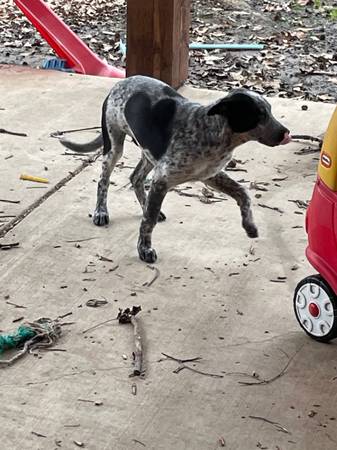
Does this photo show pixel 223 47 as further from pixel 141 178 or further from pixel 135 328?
pixel 135 328

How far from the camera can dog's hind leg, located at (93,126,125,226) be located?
4.25 meters

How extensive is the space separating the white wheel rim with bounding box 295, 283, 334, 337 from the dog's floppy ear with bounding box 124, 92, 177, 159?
89 cm

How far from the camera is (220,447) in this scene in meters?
2.85

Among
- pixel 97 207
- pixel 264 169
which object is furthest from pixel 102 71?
pixel 97 207

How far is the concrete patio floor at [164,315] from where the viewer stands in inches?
116

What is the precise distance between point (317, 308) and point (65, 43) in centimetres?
406

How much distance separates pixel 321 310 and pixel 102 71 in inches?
152

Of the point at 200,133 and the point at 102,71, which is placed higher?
the point at 200,133

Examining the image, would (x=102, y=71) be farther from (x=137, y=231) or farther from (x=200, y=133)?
(x=200, y=133)

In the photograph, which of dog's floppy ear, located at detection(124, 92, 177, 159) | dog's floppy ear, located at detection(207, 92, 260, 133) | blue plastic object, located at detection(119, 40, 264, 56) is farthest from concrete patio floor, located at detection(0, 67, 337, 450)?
blue plastic object, located at detection(119, 40, 264, 56)

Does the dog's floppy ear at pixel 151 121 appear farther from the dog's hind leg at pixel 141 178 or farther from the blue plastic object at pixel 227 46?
the blue plastic object at pixel 227 46

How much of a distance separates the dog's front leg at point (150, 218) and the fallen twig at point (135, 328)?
0.44 metres

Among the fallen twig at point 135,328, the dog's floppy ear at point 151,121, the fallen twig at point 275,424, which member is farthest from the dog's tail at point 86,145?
the fallen twig at point 275,424

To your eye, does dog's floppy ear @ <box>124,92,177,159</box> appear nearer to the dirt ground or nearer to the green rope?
the green rope
